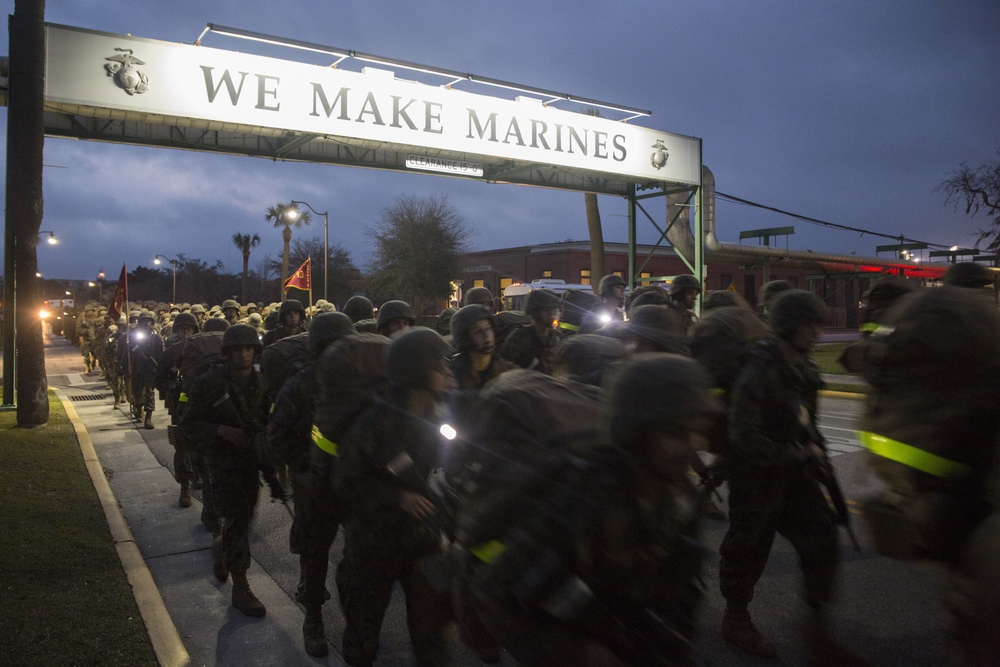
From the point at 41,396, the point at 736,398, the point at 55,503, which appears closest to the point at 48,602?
the point at 55,503

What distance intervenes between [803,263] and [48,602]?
104 feet

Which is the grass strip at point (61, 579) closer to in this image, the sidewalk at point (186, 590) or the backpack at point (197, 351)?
the sidewalk at point (186, 590)

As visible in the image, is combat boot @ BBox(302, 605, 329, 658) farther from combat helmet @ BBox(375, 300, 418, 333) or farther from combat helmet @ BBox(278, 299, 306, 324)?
combat helmet @ BBox(278, 299, 306, 324)

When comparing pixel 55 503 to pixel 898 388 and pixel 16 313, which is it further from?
pixel 898 388

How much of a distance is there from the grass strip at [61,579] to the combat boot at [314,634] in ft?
2.70

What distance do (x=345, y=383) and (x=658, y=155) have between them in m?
15.7

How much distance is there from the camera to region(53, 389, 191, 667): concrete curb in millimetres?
4004

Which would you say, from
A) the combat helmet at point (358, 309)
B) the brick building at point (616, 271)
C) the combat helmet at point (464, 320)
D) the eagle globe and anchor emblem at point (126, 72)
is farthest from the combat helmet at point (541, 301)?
the brick building at point (616, 271)

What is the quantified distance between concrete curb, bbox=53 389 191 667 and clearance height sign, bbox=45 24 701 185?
664 cm

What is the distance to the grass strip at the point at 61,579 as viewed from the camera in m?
3.91

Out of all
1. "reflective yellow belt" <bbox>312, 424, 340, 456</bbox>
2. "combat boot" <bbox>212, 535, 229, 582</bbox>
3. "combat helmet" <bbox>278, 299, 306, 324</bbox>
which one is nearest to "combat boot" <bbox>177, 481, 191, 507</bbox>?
"combat helmet" <bbox>278, 299, 306, 324</bbox>

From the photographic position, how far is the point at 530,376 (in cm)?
244

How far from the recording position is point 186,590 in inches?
202

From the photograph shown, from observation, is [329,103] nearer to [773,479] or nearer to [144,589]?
[144,589]
